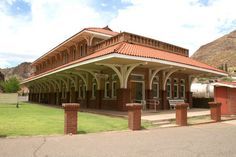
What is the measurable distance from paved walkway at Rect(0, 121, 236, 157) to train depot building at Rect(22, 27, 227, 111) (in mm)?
6272

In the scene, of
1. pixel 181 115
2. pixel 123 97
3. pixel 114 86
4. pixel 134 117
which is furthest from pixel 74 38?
pixel 134 117

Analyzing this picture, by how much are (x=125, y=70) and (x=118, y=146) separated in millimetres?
10111

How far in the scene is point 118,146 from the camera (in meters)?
7.66

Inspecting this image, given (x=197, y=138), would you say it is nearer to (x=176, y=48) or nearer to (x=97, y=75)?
(x=97, y=75)

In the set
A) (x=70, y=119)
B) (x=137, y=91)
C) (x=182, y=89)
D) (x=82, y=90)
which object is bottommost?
(x=70, y=119)

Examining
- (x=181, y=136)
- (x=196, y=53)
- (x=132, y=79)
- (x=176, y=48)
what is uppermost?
(x=196, y=53)

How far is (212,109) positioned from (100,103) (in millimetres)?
8560

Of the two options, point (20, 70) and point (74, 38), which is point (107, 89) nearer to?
point (74, 38)

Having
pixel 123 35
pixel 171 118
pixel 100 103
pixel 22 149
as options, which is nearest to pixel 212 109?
pixel 171 118

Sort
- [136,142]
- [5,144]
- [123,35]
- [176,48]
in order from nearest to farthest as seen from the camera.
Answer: [5,144] → [136,142] → [123,35] → [176,48]

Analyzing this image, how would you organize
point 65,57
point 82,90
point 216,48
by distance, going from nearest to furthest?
point 82,90, point 65,57, point 216,48

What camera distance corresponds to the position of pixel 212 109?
49.9ft

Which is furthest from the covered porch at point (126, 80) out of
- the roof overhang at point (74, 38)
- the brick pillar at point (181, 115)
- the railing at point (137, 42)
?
the brick pillar at point (181, 115)

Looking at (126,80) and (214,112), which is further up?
(126,80)
